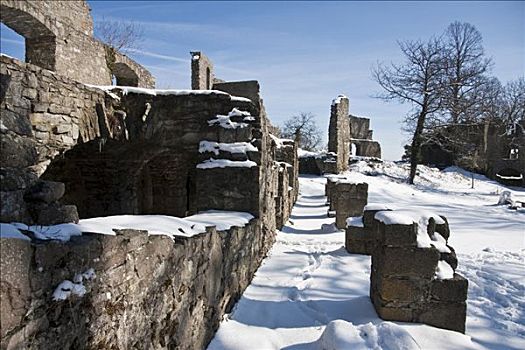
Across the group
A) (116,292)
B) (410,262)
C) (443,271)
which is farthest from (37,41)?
(443,271)

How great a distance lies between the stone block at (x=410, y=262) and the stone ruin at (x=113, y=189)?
1.61m

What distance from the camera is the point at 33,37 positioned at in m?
8.12

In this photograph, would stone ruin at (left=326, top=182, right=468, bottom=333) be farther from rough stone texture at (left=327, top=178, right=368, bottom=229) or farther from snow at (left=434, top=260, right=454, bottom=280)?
rough stone texture at (left=327, top=178, right=368, bottom=229)

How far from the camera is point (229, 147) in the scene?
5023 millimetres

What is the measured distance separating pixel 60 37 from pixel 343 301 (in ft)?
27.2

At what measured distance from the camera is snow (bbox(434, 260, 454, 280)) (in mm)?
3684

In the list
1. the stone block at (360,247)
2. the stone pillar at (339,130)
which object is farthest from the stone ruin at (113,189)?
the stone pillar at (339,130)

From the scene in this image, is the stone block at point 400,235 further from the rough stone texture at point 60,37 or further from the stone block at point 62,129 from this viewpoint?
the rough stone texture at point 60,37

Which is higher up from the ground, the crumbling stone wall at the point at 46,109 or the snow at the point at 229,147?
the crumbling stone wall at the point at 46,109

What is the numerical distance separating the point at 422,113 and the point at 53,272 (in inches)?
942

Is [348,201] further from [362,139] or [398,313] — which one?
[362,139]

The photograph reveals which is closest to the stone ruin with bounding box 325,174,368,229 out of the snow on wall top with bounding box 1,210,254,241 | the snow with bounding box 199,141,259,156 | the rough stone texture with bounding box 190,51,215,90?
the snow with bounding box 199,141,259,156

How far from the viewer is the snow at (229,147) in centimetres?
500

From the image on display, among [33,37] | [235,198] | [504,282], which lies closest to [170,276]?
[235,198]
